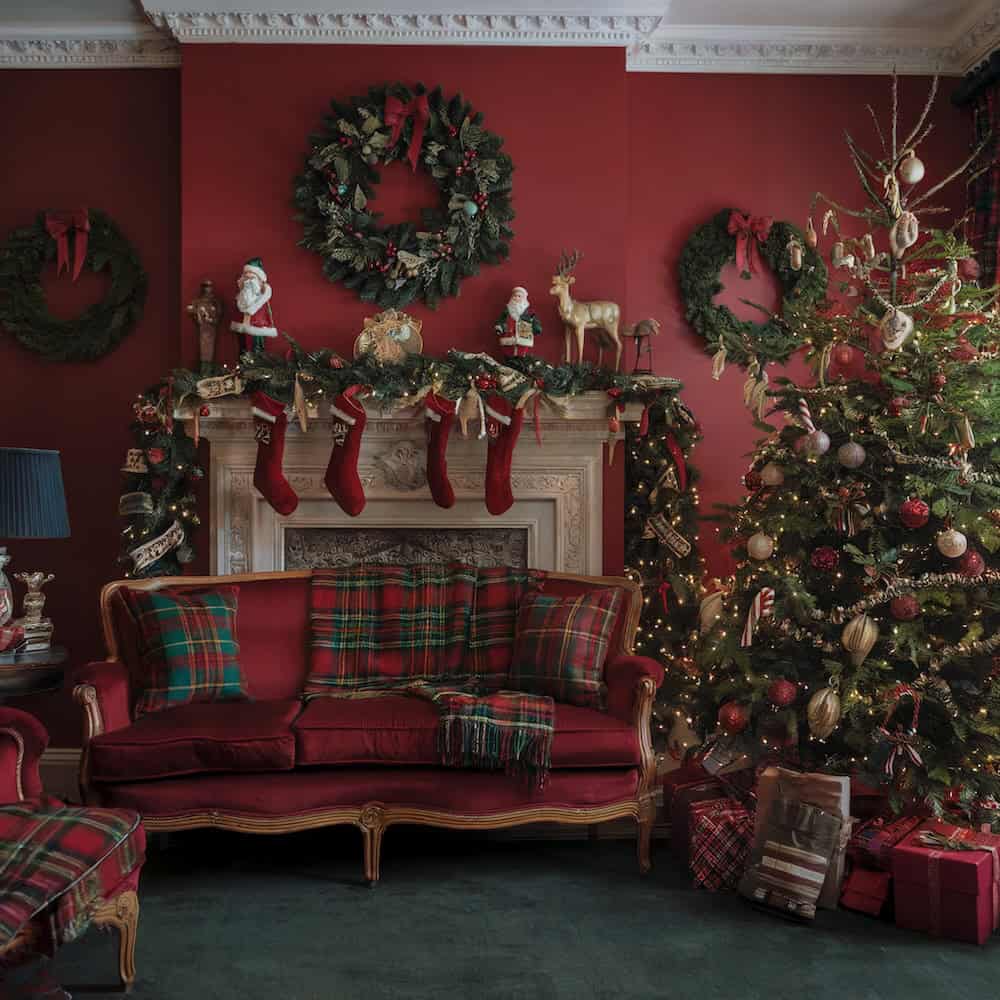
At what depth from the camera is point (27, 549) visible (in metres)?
4.66

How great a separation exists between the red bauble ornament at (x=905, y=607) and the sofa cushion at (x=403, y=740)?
99cm

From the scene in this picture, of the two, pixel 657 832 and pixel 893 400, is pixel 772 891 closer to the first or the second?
pixel 657 832

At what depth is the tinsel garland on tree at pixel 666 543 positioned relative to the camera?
4.14 meters

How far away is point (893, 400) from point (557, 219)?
6.31 ft

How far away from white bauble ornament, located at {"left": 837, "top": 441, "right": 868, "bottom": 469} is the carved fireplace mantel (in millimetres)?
1236

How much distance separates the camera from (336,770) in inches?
130

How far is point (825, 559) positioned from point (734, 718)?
65cm

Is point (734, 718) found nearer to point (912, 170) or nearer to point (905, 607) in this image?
point (905, 607)

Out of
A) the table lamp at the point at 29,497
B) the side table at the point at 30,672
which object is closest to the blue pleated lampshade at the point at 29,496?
the table lamp at the point at 29,497

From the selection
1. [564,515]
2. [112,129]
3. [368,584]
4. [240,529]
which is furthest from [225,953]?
[112,129]

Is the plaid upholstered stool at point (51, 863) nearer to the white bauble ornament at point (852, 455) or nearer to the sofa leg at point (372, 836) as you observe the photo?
the sofa leg at point (372, 836)

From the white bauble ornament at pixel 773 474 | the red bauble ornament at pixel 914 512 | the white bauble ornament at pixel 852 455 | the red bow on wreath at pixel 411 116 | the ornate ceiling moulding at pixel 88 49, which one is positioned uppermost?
the ornate ceiling moulding at pixel 88 49

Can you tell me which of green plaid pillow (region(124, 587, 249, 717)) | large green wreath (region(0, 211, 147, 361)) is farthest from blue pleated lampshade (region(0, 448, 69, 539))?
large green wreath (region(0, 211, 147, 361))

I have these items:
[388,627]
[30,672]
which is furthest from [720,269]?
[30,672]
